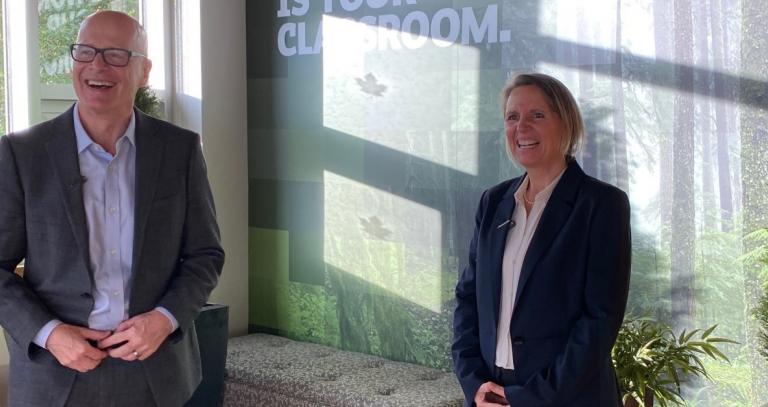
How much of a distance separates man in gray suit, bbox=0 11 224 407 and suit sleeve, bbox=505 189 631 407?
94 centimetres

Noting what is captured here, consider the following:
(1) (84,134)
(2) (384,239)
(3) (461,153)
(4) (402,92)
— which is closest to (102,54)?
(1) (84,134)

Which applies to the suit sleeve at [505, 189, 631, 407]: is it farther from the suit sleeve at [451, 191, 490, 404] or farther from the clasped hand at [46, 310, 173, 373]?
the clasped hand at [46, 310, 173, 373]

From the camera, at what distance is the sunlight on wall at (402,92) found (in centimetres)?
500

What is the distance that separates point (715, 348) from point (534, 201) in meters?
1.64

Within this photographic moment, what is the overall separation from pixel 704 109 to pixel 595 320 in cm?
182

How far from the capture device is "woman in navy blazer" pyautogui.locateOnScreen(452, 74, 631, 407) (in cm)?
273

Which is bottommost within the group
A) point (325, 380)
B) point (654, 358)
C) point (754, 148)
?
point (325, 380)

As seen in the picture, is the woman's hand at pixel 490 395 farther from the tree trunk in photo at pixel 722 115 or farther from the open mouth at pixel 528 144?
→ the tree trunk in photo at pixel 722 115

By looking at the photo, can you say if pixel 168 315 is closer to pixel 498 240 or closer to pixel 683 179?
pixel 498 240

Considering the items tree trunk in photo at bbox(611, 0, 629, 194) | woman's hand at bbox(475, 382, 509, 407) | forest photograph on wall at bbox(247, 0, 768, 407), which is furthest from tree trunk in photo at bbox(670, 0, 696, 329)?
woman's hand at bbox(475, 382, 509, 407)

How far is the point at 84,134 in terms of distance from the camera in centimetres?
259

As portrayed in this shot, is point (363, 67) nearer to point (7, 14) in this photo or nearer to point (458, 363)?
point (7, 14)

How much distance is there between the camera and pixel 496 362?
2.85 m

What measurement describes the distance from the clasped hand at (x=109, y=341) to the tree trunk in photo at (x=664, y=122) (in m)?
2.49
